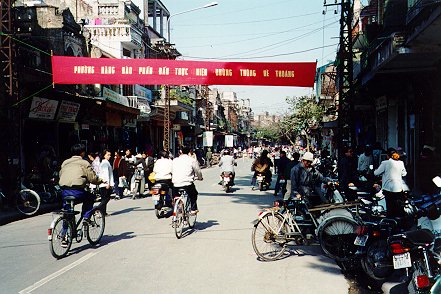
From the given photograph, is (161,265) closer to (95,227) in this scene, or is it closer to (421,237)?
(95,227)

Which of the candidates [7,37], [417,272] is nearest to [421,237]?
[417,272]

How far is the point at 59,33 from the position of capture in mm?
22875

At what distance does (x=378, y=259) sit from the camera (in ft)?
21.4

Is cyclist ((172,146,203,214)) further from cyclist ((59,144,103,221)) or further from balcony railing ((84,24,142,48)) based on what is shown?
balcony railing ((84,24,142,48))

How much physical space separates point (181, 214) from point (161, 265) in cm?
244

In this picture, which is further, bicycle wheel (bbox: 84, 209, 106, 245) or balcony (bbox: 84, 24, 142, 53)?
balcony (bbox: 84, 24, 142, 53)

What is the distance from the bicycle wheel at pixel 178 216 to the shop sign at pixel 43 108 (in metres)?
11.3

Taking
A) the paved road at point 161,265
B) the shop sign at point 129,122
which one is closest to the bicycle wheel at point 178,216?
the paved road at point 161,265

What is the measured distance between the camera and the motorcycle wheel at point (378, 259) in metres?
6.49

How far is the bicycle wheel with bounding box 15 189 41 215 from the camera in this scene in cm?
1369

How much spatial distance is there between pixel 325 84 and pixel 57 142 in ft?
110

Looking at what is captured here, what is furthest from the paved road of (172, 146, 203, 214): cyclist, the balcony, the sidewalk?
the balcony

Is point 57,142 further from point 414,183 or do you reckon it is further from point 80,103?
point 414,183

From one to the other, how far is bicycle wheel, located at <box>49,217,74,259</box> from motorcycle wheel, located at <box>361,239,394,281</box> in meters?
4.81
